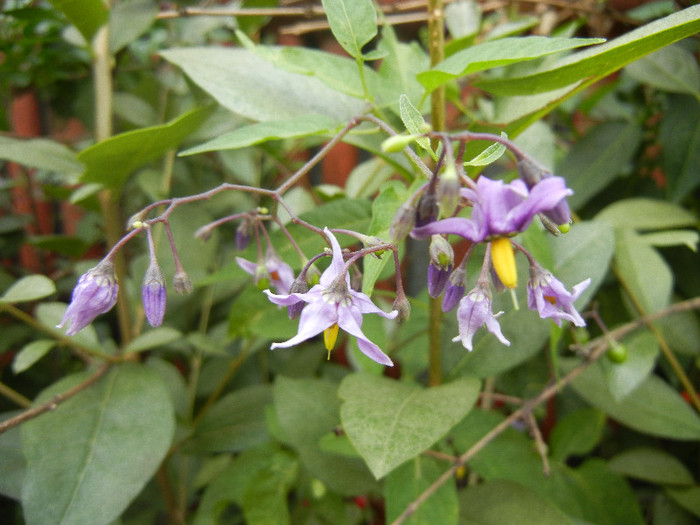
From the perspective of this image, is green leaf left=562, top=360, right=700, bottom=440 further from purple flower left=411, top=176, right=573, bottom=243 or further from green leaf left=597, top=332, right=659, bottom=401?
purple flower left=411, top=176, right=573, bottom=243

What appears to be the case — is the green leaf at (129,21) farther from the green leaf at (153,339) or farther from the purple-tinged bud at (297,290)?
the purple-tinged bud at (297,290)

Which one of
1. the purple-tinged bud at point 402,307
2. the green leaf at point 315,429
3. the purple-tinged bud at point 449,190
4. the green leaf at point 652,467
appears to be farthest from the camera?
the green leaf at point 652,467

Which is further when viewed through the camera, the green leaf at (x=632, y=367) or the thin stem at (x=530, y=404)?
the green leaf at (x=632, y=367)

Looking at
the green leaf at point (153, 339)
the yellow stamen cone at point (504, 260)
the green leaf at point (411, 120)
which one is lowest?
the green leaf at point (153, 339)

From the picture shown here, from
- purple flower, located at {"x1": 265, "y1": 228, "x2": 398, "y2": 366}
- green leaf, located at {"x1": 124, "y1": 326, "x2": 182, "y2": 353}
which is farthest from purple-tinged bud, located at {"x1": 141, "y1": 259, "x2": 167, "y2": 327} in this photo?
green leaf, located at {"x1": 124, "y1": 326, "x2": 182, "y2": 353}

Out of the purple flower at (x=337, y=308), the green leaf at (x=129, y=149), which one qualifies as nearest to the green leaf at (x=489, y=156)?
the purple flower at (x=337, y=308)

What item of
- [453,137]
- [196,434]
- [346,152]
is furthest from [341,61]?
[346,152]
